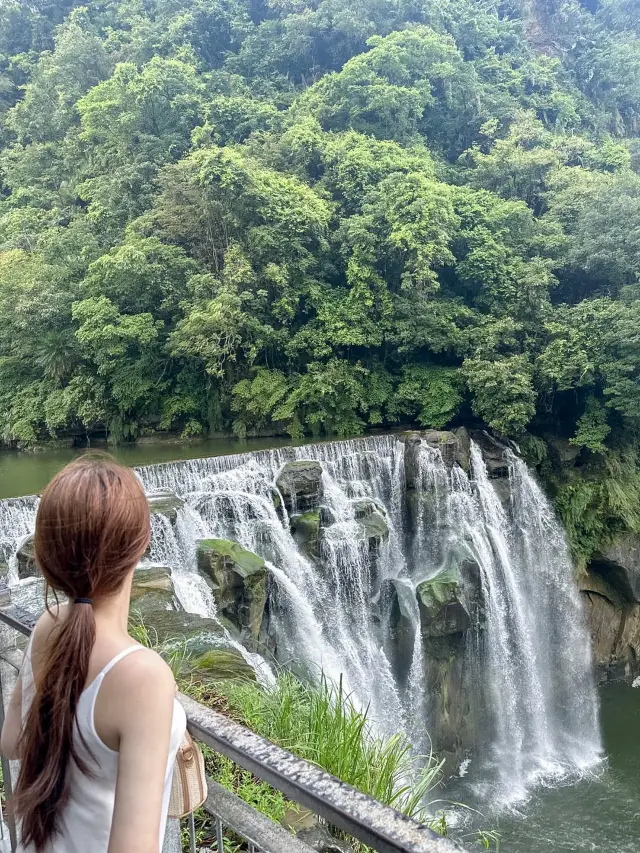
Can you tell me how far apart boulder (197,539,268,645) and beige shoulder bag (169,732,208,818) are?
727 cm

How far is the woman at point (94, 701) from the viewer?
0.93m

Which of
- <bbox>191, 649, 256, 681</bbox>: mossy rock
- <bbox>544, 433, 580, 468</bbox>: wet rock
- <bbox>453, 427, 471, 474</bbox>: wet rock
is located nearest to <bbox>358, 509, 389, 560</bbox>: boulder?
<bbox>453, 427, 471, 474</bbox>: wet rock

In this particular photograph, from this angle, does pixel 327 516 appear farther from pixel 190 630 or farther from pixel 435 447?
pixel 190 630

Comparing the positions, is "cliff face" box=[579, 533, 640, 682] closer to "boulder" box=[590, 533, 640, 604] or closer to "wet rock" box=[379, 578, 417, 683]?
"boulder" box=[590, 533, 640, 604]

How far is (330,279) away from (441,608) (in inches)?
379

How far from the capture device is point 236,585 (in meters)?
8.32

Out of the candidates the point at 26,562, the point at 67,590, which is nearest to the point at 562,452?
the point at 26,562

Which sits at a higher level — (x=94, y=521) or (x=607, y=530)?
(x=94, y=521)

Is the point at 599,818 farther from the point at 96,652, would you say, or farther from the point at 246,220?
the point at 246,220

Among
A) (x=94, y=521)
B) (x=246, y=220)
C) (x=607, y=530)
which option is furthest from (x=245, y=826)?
(x=246, y=220)

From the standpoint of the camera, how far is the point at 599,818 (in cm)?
919

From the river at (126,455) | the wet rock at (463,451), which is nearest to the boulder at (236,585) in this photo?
the river at (126,455)

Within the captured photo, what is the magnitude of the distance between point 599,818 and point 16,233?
67.7 ft

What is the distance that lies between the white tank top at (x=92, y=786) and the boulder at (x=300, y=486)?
966cm
